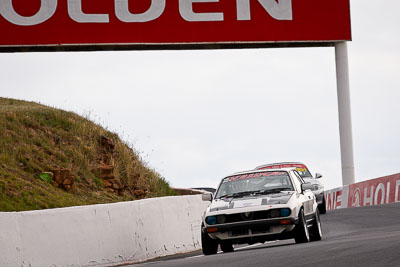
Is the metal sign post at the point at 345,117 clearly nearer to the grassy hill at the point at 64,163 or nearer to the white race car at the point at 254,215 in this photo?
the grassy hill at the point at 64,163

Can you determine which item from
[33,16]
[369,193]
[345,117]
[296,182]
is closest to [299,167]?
[369,193]

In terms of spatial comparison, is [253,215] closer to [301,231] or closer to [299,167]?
[301,231]

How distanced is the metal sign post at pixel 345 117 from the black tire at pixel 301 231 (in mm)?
15149

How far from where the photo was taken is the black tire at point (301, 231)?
13.5 m

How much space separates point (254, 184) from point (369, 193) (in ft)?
45.8

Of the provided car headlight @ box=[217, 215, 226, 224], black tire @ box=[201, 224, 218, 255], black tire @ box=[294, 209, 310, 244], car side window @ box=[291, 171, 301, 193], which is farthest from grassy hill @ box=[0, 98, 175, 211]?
black tire @ box=[294, 209, 310, 244]

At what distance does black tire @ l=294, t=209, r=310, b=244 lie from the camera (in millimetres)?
13508

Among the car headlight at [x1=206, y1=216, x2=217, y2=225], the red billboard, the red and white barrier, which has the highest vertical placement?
the red billboard

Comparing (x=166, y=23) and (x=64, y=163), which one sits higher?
(x=166, y=23)

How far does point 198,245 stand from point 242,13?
11.6m

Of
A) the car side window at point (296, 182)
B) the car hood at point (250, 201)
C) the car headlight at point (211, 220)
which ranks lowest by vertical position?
→ the car headlight at point (211, 220)

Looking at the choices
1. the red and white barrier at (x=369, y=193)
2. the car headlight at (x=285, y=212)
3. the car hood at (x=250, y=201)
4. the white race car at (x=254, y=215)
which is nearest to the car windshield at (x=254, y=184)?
the white race car at (x=254, y=215)

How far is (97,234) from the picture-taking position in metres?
13.9

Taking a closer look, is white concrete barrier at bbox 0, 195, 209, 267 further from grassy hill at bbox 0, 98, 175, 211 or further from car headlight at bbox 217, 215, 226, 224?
grassy hill at bbox 0, 98, 175, 211
